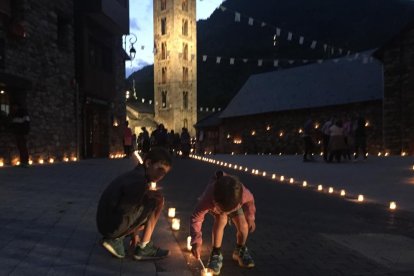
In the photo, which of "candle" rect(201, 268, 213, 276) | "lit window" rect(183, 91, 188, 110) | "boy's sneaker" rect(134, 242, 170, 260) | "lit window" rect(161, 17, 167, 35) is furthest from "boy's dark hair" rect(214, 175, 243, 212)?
"lit window" rect(161, 17, 167, 35)

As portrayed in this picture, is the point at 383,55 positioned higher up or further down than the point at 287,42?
further down

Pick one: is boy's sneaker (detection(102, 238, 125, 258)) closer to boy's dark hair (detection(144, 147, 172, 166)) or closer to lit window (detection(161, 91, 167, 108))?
boy's dark hair (detection(144, 147, 172, 166))

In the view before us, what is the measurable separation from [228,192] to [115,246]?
4.30 ft

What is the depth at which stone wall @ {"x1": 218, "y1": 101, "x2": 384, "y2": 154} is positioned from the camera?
106ft

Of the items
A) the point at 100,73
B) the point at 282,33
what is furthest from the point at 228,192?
the point at 282,33

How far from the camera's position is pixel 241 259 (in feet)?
14.6

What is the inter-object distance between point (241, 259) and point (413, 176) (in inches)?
407

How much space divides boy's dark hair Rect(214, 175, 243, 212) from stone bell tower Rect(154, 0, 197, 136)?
74105mm

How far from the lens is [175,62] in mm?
77188

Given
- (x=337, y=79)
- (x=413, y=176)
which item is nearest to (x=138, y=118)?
(x=337, y=79)

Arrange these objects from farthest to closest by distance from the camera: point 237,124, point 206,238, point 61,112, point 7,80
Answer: point 237,124
point 61,112
point 7,80
point 206,238

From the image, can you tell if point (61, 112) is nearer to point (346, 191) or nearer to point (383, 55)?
point (346, 191)

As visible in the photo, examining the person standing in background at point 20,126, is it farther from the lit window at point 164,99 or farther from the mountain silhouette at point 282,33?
the mountain silhouette at point 282,33

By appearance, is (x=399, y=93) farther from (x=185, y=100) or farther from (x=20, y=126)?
(x=185, y=100)
